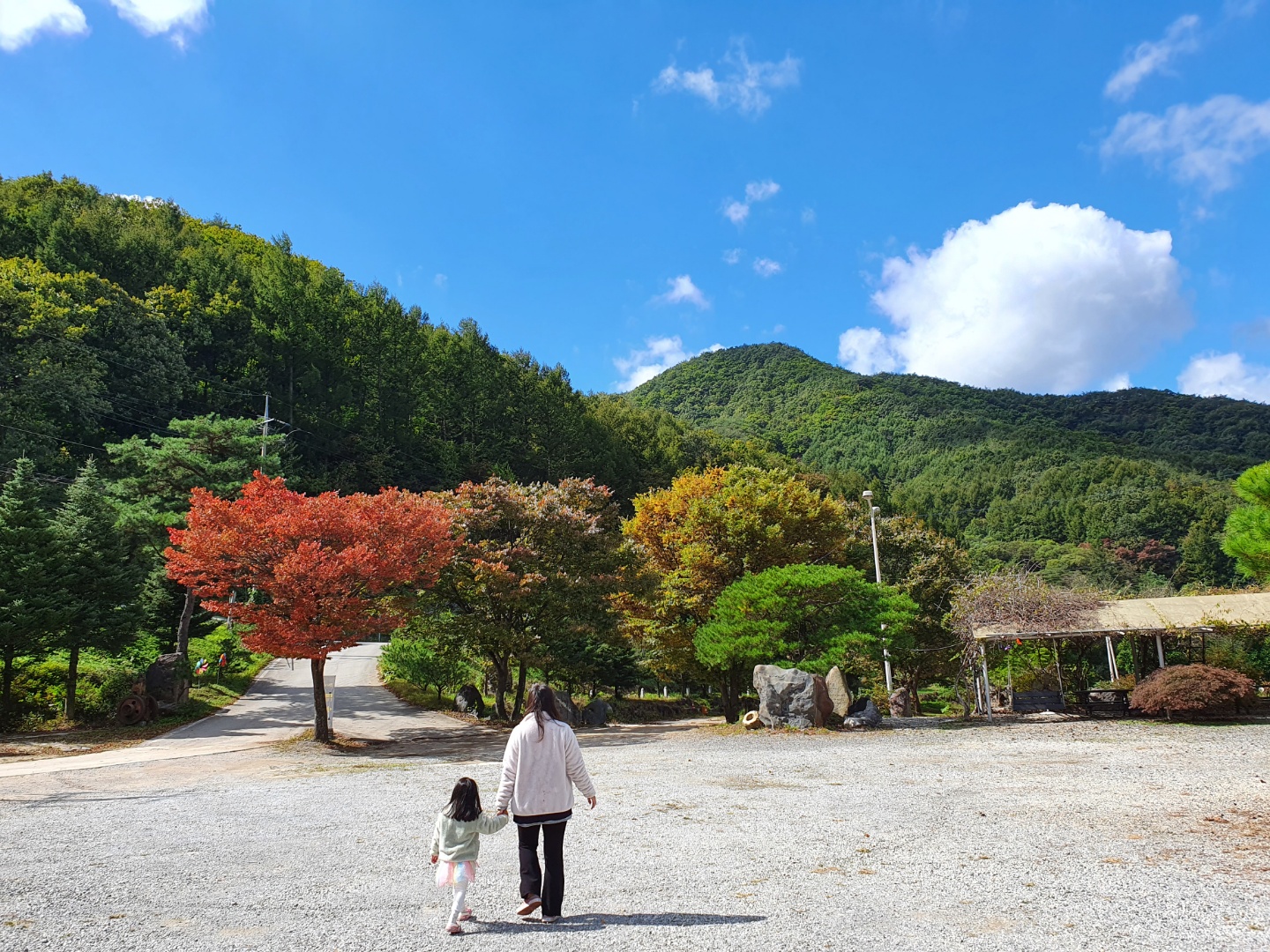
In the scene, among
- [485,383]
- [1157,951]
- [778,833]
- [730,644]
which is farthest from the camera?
[485,383]

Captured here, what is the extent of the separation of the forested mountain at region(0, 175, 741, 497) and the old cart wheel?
48.2 feet

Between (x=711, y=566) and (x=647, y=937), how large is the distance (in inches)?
616

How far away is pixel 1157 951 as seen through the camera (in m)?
3.69

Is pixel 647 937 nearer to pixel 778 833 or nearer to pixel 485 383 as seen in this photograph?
pixel 778 833

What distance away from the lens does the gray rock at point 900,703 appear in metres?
22.4

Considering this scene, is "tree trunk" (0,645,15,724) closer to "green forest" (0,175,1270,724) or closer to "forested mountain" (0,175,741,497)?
"green forest" (0,175,1270,724)

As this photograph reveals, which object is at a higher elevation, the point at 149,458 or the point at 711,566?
the point at 149,458

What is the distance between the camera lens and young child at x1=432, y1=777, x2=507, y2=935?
4.21 metres

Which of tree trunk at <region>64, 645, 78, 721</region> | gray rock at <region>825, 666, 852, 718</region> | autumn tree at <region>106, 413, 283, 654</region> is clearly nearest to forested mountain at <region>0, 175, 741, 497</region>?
autumn tree at <region>106, 413, 283, 654</region>

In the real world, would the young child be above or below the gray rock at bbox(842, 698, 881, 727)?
above

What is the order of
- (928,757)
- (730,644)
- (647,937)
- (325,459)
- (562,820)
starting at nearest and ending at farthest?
(647,937), (562,820), (928,757), (730,644), (325,459)

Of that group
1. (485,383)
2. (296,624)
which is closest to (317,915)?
(296,624)

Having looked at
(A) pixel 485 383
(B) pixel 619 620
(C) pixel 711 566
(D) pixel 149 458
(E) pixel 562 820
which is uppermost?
(A) pixel 485 383

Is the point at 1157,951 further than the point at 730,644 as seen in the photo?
No
